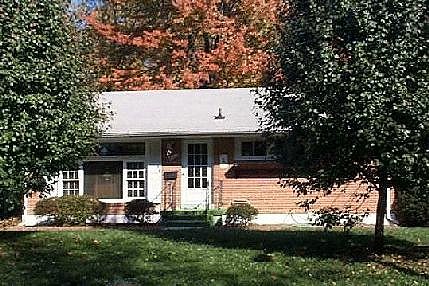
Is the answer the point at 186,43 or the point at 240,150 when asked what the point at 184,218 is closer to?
the point at 240,150

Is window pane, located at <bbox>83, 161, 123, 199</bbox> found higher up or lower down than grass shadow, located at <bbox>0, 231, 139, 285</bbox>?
higher up

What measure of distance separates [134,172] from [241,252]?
1096 centimetres

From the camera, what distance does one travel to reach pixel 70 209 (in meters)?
21.5

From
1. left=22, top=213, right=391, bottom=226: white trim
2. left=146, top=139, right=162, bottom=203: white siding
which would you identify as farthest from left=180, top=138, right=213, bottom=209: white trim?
left=22, top=213, right=391, bottom=226: white trim

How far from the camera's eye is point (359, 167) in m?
11.7

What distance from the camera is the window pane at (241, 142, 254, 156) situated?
22328 millimetres

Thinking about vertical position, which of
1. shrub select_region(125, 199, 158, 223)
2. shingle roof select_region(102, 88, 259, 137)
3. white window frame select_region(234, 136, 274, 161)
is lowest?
shrub select_region(125, 199, 158, 223)

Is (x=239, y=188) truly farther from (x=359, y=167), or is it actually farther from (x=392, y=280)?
Result: (x=392, y=280)

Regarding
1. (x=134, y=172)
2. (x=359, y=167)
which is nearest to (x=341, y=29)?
(x=359, y=167)

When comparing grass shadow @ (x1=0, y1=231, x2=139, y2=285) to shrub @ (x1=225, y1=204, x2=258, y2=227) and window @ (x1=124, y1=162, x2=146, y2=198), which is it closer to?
shrub @ (x1=225, y1=204, x2=258, y2=227)

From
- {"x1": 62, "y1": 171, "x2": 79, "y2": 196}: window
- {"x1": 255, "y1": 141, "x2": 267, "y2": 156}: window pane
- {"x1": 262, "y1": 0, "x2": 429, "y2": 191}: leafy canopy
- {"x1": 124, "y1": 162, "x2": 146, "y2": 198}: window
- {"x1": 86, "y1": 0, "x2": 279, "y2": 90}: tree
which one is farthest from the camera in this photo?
{"x1": 86, "y1": 0, "x2": 279, "y2": 90}: tree

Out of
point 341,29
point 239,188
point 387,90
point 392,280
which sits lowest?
point 392,280

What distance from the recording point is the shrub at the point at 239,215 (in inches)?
837

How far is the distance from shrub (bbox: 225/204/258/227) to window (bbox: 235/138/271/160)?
1715 mm
